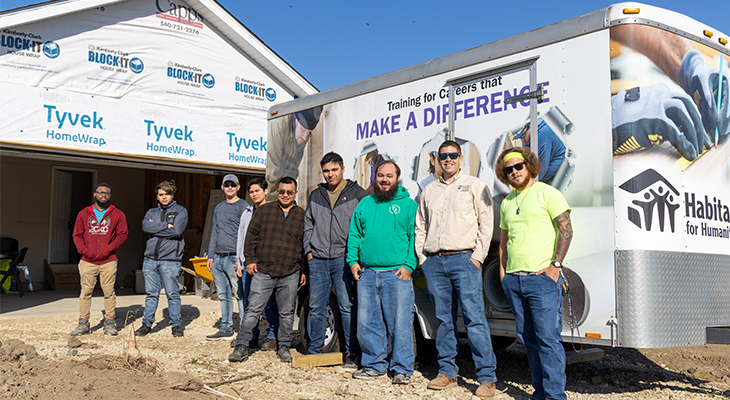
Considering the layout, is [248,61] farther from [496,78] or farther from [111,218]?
[496,78]

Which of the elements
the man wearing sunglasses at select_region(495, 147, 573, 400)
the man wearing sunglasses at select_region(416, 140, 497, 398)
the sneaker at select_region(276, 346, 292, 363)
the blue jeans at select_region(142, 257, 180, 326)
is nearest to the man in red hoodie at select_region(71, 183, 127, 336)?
the blue jeans at select_region(142, 257, 180, 326)

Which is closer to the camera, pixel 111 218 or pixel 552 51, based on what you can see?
pixel 552 51

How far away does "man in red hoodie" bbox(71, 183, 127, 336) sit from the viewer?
22.9 feet

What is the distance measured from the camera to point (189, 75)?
11.4 m

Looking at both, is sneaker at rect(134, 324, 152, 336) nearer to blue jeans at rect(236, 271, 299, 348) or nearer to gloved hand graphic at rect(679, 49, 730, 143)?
blue jeans at rect(236, 271, 299, 348)

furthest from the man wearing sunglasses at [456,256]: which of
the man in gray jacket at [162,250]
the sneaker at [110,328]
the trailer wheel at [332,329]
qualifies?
the sneaker at [110,328]

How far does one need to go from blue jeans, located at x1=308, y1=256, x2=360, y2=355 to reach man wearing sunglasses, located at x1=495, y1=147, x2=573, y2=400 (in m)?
1.63

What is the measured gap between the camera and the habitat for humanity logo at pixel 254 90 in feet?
40.2

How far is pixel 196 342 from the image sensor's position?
22.8 feet

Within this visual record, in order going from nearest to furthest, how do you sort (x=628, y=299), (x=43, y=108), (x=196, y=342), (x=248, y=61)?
1. (x=628, y=299)
2. (x=196, y=342)
3. (x=43, y=108)
4. (x=248, y=61)

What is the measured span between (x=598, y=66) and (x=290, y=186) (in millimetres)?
3001

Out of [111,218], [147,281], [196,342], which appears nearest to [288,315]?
[196,342]

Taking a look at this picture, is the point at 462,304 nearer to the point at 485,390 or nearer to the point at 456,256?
the point at 456,256

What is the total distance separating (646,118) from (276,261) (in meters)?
3.41
